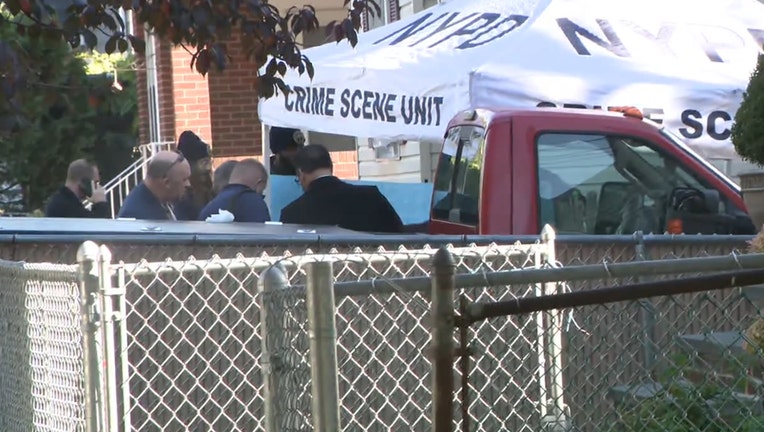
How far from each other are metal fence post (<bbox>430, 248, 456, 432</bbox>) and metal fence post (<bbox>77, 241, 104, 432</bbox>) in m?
1.96

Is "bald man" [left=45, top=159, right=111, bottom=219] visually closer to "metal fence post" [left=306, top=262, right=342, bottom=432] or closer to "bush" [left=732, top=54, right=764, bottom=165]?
"bush" [left=732, top=54, right=764, bottom=165]

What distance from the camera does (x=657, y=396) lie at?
9.11ft

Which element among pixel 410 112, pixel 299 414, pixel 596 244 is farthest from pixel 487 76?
pixel 299 414

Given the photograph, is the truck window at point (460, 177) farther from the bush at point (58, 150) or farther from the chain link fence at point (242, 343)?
the bush at point (58, 150)

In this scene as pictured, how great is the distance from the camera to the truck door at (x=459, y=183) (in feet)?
25.2

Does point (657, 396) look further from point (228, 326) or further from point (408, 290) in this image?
point (228, 326)

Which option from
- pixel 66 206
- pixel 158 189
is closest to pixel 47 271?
pixel 158 189

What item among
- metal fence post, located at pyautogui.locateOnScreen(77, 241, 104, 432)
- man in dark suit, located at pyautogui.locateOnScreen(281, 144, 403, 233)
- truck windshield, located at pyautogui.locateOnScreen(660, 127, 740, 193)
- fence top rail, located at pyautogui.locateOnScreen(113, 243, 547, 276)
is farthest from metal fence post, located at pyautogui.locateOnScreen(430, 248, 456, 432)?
man in dark suit, located at pyautogui.locateOnScreen(281, 144, 403, 233)

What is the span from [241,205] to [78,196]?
109 inches

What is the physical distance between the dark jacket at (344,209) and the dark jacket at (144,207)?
91cm

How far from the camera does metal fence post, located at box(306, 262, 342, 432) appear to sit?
2807 millimetres

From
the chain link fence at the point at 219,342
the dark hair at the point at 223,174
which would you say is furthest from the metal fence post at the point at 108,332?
the dark hair at the point at 223,174

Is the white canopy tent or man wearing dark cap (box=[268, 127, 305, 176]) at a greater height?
the white canopy tent

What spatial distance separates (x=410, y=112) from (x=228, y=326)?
413 cm
